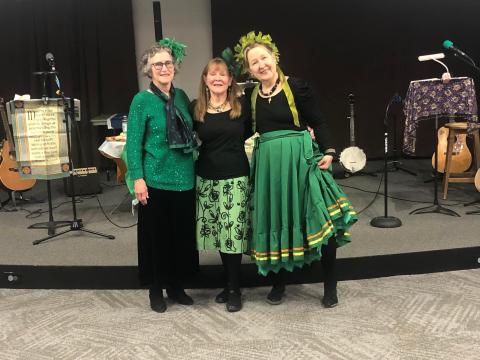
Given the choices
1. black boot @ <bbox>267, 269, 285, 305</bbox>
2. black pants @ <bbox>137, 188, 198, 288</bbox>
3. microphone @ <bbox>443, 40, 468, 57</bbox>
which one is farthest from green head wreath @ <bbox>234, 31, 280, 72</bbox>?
microphone @ <bbox>443, 40, 468, 57</bbox>

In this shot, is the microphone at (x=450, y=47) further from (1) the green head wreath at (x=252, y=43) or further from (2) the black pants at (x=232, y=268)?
(2) the black pants at (x=232, y=268)

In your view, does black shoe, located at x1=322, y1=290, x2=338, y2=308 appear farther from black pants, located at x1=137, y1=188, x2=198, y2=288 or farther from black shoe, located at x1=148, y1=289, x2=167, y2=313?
black shoe, located at x1=148, y1=289, x2=167, y2=313

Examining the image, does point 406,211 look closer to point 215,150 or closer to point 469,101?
point 469,101

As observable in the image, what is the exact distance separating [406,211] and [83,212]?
2.70 meters

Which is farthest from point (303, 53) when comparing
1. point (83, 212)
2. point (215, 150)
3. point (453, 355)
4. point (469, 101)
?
point (453, 355)

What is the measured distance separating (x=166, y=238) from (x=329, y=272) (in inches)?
34.1

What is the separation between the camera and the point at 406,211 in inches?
167

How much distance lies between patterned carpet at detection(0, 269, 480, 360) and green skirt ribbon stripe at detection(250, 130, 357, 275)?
0.33 meters

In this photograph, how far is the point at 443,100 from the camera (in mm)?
4359

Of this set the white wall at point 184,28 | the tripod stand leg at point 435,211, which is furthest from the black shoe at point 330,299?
the white wall at point 184,28

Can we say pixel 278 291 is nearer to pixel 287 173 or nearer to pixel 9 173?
pixel 287 173

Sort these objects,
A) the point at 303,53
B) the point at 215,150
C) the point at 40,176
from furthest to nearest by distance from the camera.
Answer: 1. the point at 303,53
2. the point at 40,176
3. the point at 215,150

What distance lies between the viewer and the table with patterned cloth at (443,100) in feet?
14.0

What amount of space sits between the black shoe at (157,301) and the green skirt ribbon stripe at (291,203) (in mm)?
568
